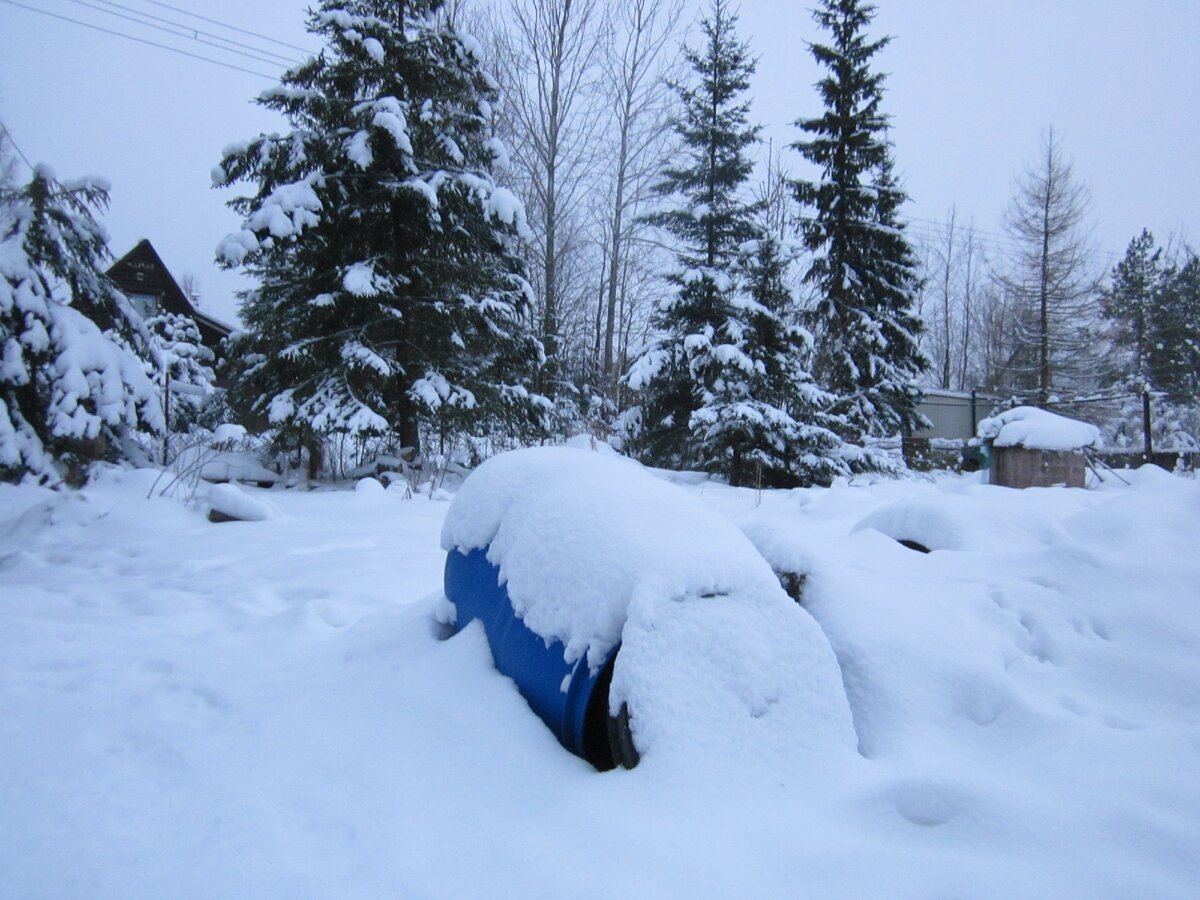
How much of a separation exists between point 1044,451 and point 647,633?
8311 millimetres

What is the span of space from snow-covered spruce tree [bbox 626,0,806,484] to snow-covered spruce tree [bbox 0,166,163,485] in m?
6.91

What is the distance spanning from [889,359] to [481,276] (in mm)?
10163

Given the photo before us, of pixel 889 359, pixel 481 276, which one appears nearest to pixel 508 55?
pixel 481 276

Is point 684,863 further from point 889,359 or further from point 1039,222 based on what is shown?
point 1039,222

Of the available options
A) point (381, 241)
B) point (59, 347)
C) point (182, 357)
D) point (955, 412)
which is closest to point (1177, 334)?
point (955, 412)

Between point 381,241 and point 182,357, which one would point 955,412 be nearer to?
point 381,241

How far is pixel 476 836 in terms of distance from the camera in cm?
147

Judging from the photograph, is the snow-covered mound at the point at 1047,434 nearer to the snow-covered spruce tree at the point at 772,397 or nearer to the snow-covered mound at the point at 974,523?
the snow-covered spruce tree at the point at 772,397

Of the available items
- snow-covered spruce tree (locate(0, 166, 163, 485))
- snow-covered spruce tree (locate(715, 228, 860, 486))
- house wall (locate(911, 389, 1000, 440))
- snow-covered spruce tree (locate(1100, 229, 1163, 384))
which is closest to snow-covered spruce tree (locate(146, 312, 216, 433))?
snow-covered spruce tree (locate(0, 166, 163, 485))

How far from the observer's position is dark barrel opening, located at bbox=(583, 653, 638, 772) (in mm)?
1610

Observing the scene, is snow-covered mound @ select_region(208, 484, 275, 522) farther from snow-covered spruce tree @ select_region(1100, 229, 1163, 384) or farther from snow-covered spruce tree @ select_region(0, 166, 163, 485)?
snow-covered spruce tree @ select_region(1100, 229, 1163, 384)

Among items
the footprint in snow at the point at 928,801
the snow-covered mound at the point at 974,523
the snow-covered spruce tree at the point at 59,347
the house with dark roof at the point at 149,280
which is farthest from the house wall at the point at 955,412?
the house with dark roof at the point at 149,280

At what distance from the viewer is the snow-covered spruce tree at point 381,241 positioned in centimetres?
866

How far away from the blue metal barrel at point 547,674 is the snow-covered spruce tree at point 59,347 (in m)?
4.93
